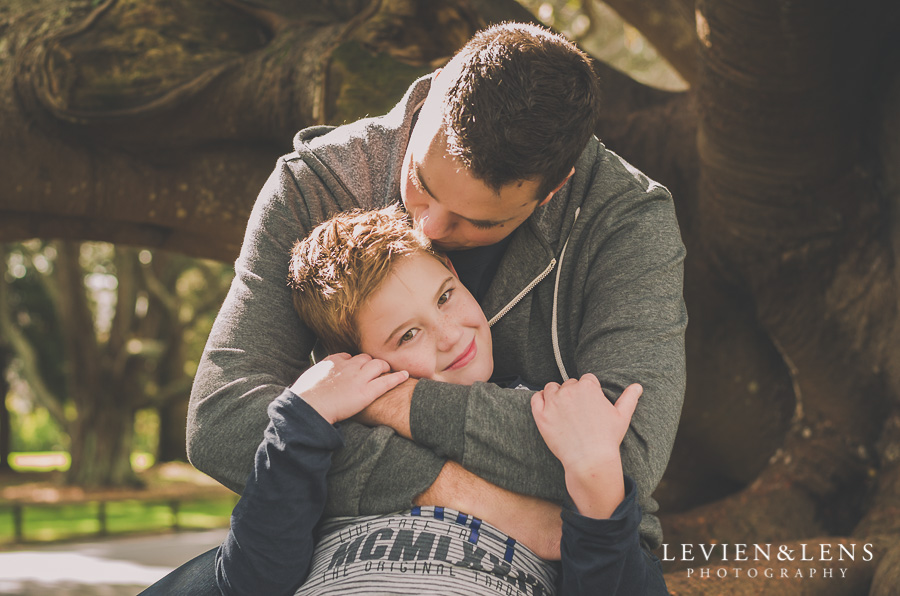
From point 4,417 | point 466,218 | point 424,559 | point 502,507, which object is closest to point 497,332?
point 466,218

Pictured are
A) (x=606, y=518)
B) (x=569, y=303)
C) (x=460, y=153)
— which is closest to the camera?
(x=606, y=518)

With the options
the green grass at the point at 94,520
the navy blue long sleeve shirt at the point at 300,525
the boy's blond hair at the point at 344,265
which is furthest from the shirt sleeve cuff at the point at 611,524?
the green grass at the point at 94,520

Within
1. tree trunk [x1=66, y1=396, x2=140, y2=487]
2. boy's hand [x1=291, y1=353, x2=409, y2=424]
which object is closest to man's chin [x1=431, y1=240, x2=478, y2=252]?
boy's hand [x1=291, y1=353, x2=409, y2=424]

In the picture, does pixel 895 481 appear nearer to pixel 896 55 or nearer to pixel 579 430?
pixel 896 55

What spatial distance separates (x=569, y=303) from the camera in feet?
8.32

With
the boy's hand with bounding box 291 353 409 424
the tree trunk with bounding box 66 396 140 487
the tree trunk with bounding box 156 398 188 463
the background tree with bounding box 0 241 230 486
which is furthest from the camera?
the tree trunk with bounding box 156 398 188 463

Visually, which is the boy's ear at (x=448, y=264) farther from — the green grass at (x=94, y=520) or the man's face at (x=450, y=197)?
the green grass at (x=94, y=520)

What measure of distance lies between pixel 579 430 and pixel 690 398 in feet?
9.84

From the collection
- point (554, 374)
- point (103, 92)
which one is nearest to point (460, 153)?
point (554, 374)

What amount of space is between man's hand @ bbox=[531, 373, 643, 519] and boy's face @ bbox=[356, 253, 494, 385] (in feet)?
1.08

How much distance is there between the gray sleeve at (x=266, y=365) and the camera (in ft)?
6.77

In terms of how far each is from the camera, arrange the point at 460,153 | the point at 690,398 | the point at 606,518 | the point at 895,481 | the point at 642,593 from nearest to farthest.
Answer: the point at 606,518 → the point at 642,593 → the point at 460,153 → the point at 895,481 → the point at 690,398

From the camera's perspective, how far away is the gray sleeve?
2.06 metres

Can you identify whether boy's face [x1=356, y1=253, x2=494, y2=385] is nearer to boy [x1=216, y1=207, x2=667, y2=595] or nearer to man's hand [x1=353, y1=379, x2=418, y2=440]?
boy [x1=216, y1=207, x2=667, y2=595]
